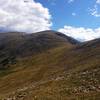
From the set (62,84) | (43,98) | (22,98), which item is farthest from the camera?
(62,84)

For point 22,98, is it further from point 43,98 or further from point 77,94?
point 77,94

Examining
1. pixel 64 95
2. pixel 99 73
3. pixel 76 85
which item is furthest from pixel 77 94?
pixel 99 73

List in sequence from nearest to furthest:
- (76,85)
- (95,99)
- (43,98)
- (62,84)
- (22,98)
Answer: (95,99) → (43,98) → (22,98) → (76,85) → (62,84)

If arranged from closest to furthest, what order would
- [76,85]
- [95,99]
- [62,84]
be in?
[95,99] → [76,85] → [62,84]

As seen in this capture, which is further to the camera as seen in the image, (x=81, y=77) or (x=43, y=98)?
(x=81, y=77)

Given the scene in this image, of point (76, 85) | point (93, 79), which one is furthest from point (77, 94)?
point (93, 79)

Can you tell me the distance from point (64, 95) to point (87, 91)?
402cm

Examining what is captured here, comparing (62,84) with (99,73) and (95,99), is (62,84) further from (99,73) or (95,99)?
(95,99)

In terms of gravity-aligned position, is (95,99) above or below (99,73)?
below

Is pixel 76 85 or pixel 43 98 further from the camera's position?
pixel 76 85

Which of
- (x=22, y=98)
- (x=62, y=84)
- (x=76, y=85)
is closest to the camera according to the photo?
(x=22, y=98)

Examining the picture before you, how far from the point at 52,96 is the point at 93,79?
12548 millimetres

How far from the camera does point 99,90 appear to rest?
139ft

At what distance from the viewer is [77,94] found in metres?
40.3
